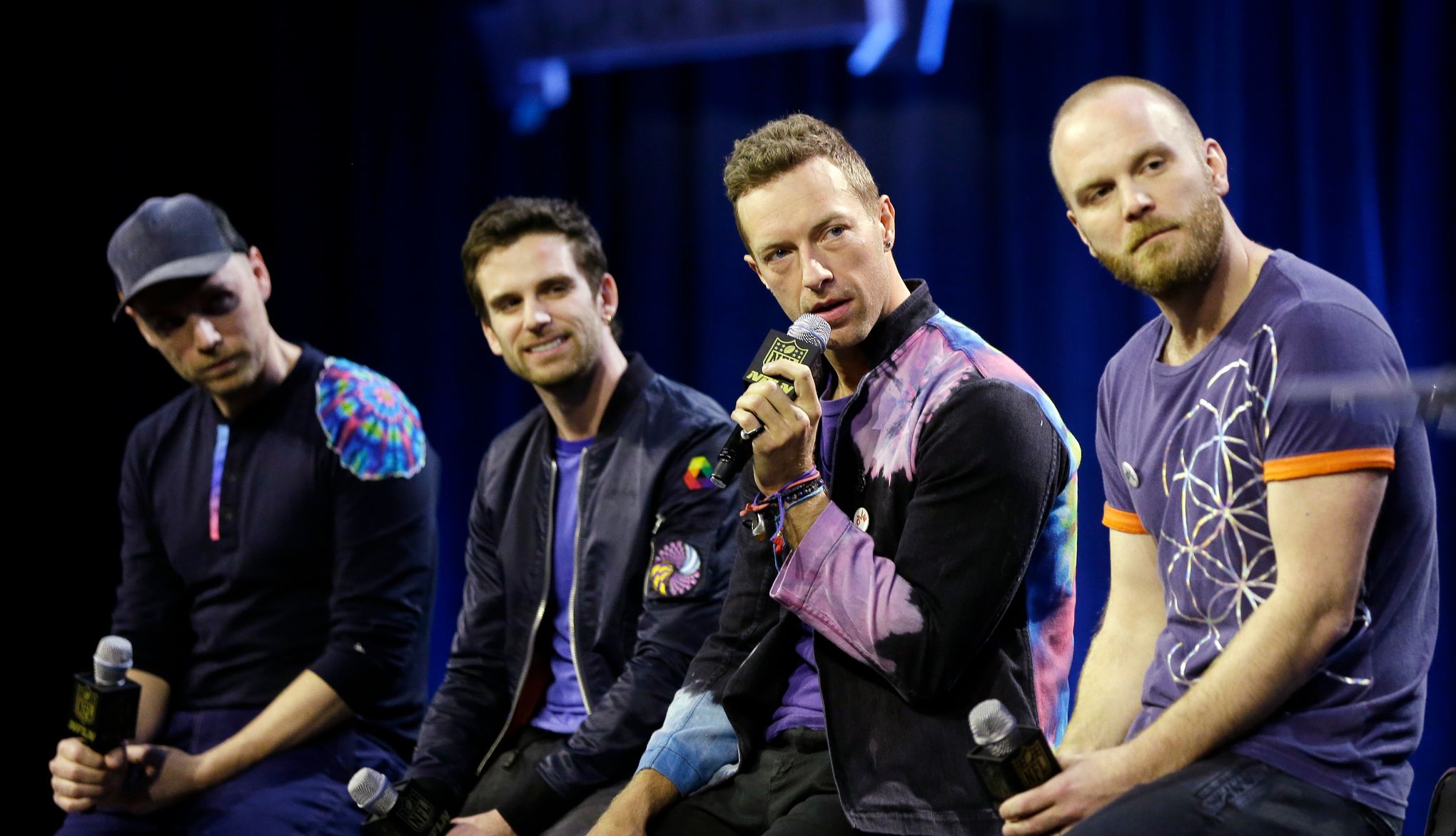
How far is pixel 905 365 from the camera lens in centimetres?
174

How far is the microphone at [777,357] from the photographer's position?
1.53 metres

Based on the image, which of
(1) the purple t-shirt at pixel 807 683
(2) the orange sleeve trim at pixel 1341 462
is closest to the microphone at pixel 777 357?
(1) the purple t-shirt at pixel 807 683

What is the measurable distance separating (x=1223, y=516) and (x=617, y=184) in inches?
94.5

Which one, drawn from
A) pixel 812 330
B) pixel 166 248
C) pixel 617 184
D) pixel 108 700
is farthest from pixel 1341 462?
pixel 617 184

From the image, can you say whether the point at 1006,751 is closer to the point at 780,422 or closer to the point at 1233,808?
the point at 1233,808

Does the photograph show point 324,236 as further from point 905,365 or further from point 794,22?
point 905,365

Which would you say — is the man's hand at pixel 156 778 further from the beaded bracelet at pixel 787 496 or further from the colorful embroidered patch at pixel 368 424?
the beaded bracelet at pixel 787 496

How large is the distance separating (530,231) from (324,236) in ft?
5.14

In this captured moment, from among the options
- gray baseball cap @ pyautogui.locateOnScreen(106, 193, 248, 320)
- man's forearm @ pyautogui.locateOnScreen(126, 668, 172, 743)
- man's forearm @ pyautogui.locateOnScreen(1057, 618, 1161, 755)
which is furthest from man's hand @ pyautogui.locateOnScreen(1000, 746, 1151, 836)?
gray baseball cap @ pyautogui.locateOnScreen(106, 193, 248, 320)

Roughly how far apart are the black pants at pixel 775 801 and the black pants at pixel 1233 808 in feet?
1.22

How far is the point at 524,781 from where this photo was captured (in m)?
2.16

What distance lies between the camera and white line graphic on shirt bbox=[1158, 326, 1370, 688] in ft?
4.79

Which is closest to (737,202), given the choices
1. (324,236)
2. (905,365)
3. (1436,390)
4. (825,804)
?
(905,365)

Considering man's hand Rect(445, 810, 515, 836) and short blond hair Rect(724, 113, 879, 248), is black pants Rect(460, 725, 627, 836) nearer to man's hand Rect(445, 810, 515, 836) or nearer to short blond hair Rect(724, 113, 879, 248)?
man's hand Rect(445, 810, 515, 836)
